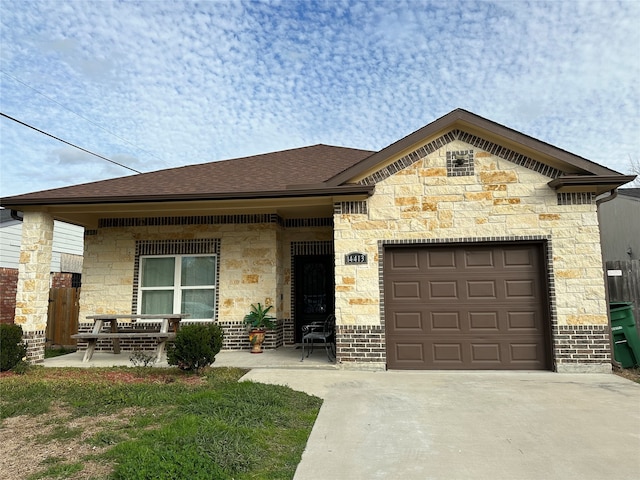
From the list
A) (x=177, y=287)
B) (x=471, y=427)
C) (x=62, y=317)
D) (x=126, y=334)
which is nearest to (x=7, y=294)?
(x=62, y=317)

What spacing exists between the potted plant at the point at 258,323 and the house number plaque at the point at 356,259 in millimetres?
2898

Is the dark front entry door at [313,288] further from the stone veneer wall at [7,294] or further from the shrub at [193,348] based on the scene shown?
the stone veneer wall at [7,294]

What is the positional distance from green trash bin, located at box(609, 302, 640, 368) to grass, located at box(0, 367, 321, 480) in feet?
20.0

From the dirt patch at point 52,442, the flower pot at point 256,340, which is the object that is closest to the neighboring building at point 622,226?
the flower pot at point 256,340

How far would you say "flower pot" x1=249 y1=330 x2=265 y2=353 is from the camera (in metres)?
9.55

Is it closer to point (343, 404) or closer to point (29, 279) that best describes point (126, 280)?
point (29, 279)

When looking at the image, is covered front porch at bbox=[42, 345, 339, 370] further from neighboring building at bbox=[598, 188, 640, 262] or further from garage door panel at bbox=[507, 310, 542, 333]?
neighboring building at bbox=[598, 188, 640, 262]

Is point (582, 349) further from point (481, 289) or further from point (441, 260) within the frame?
point (441, 260)

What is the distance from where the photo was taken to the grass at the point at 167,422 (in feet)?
11.7

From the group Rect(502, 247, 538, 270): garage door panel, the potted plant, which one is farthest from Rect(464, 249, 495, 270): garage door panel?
the potted plant

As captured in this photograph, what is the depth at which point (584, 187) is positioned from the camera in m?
7.59

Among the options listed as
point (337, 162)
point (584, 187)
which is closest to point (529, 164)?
point (584, 187)

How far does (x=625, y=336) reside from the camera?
8.01 meters

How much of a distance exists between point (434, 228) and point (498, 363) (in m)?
2.63
